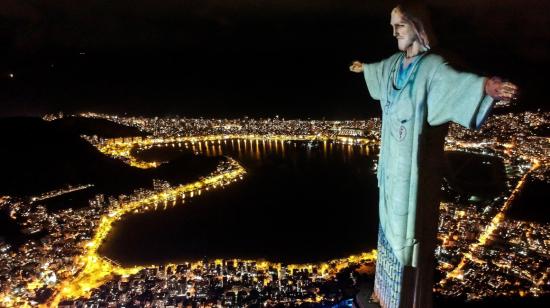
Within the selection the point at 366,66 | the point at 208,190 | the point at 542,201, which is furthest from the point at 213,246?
the point at 542,201

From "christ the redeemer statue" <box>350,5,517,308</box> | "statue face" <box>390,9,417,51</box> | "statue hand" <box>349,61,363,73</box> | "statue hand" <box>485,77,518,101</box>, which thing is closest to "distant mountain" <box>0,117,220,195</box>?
"statue hand" <box>349,61,363,73</box>

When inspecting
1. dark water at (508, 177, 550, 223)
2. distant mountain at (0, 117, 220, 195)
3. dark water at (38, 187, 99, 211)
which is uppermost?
distant mountain at (0, 117, 220, 195)

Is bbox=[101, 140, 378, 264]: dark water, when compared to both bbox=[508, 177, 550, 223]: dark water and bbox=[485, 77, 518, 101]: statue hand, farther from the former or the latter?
bbox=[485, 77, 518, 101]: statue hand

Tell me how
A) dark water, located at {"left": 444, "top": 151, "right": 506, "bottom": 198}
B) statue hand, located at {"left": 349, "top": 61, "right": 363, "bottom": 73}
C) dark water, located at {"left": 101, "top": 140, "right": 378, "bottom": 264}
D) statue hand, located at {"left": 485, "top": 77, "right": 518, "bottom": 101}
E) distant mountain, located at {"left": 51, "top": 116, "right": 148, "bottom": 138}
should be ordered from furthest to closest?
distant mountain, located at {"left": 51, "top": 116, "right": 148, "bottom": 138} → dark water, located at {"left": 444, "top": 151, "right": 506, "bottom": 198} → dark water, located at {"left": 101, "top": 140, "right": 378, "bottom": 264} → statue hand, located at {"left": 349, "top": 61, "right": 363, "bottom": 73} → statue hand, located at {"left": 485, "top": 77, "right": 518, "bottom": 101}

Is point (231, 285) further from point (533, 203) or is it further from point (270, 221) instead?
point (533, 203)

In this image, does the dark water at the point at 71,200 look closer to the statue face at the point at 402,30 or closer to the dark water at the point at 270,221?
the dark water at the point at 270,221

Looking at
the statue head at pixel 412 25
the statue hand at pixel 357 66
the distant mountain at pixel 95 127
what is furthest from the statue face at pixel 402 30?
the distant mountain at pixel 95 127

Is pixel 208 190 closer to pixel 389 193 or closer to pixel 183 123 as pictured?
pixel 183 123

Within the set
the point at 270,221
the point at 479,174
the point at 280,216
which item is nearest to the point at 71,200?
the point at 270,221
